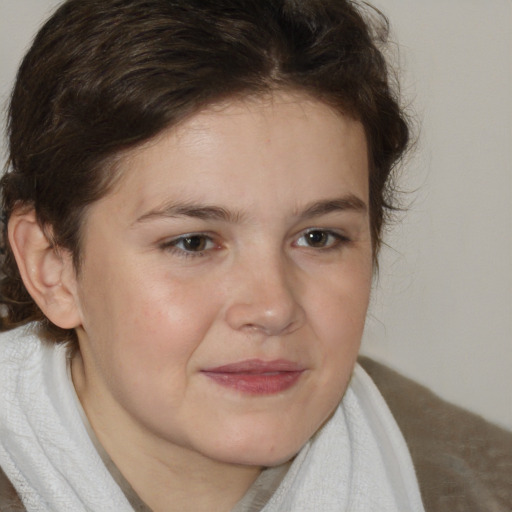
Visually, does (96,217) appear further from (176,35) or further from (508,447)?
(508,447)

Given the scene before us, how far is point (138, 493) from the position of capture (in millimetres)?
1577

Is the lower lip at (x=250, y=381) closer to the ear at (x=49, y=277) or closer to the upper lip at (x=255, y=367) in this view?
the upper lip at (x=255, y=367)

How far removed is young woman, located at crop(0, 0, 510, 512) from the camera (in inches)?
52.5

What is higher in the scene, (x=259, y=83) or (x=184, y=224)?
(x=259, y=83)

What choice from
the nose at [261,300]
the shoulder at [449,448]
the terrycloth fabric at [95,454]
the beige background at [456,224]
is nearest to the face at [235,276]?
the nose at [261,300]

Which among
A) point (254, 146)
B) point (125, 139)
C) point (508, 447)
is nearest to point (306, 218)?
point (254, 146)

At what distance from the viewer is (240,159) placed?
1.32 meters

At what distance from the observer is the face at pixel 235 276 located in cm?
133

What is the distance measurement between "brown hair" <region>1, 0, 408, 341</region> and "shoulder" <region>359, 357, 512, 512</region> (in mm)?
409

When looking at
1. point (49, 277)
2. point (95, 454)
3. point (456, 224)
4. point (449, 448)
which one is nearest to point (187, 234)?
point (49, 277)

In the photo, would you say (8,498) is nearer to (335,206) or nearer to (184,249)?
(184,249)

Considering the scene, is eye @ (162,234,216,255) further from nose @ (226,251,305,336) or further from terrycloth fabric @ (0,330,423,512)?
terrycloth fabric @ (0,330,423,512)

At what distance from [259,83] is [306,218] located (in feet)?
0.59

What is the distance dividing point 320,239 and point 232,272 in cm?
16
